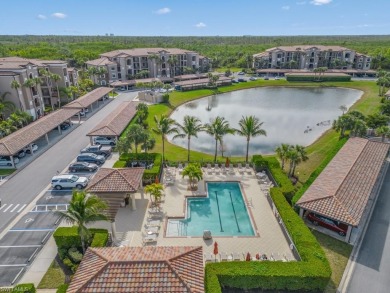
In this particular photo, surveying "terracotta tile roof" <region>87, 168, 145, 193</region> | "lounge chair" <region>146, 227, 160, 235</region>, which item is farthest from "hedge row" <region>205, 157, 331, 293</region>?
"terracotta tile roof" <region>87, 168, 145, 193</region>

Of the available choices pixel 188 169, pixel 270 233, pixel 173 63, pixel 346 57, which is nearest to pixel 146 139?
pixel 188 169

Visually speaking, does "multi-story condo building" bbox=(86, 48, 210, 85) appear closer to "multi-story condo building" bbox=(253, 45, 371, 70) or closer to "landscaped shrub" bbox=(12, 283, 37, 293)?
"multi-story condo building" bbox=(253, 45, 371, 70)

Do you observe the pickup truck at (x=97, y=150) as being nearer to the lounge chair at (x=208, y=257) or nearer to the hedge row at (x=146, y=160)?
the hedge row at (x=146, y=160)

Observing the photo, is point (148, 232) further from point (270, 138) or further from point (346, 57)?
point (346, 57)

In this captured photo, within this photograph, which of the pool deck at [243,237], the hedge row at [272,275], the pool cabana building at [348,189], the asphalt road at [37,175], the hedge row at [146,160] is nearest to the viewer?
the hedge row at [272,275]

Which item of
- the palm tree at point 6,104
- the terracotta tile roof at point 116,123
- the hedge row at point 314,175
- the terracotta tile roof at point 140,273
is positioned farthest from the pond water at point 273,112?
the palm tree at point 6,104

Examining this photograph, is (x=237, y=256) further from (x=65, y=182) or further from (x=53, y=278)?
(x=65, y=182)

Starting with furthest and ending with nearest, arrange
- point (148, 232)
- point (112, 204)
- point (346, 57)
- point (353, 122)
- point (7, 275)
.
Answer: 1. point (346, 57)
2. point (353, 122)
3. point (112, 204)
4. point (148, 232)
5. point (7, 275)

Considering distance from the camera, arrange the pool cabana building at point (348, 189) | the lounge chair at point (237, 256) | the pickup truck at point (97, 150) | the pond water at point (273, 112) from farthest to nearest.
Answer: the pond water at point (273, 112) < the pickup truck at point (97, 150) < the pool cabana building at point (348, 189) < the lounge chair at point (237, 256)
